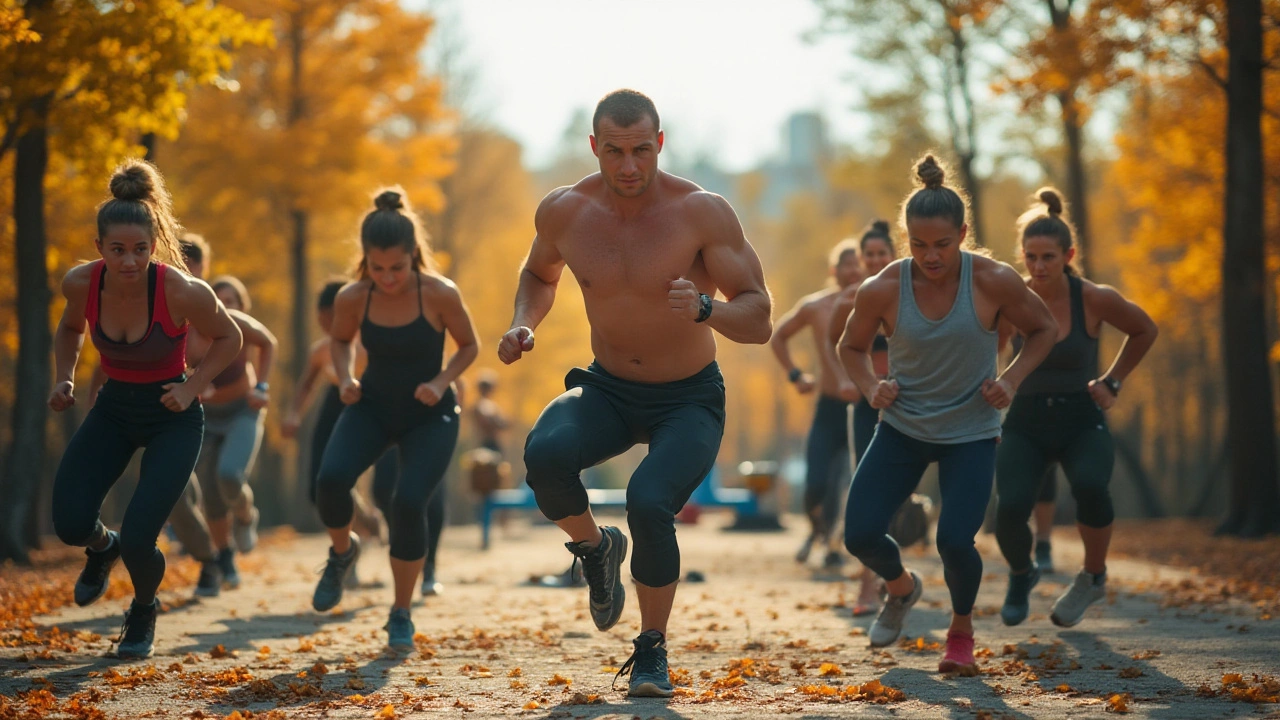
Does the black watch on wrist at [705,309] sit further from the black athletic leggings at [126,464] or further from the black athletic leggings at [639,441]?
the black athletic leggings at [126,464]

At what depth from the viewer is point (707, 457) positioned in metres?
6.02

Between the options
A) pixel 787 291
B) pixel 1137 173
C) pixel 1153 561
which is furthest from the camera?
pixel 787 291

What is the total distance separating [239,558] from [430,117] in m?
10.1

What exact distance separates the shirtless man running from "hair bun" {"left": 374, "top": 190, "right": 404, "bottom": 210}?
2217 mm

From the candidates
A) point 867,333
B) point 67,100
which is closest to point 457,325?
point 867,333

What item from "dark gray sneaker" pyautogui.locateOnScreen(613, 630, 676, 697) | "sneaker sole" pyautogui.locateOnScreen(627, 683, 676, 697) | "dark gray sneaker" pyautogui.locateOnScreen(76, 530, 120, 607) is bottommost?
"sneaker sole" pyautogui.locateOnScreen(627, 683, 676, 697)

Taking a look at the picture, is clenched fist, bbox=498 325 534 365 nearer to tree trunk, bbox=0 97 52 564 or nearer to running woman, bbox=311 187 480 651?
running woman, bbox=311 187 480 651

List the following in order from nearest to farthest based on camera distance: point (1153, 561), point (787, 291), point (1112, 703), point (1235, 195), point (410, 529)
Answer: point (1112, 703)
point (410, 529)
point (1153, 561)
point (1235, 195)
point (787, 291)

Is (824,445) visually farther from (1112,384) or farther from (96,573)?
(96,573)

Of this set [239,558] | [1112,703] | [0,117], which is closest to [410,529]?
[1112,703]

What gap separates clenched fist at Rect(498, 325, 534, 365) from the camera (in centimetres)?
554

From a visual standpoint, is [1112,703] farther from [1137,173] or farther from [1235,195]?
[1137,173]

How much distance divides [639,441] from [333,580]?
9.72 ft

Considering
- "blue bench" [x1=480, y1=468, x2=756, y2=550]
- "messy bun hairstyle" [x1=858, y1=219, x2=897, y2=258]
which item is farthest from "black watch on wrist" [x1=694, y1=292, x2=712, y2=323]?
"blue bench" [x1=480, y1=468, x2=756, y2=550]
